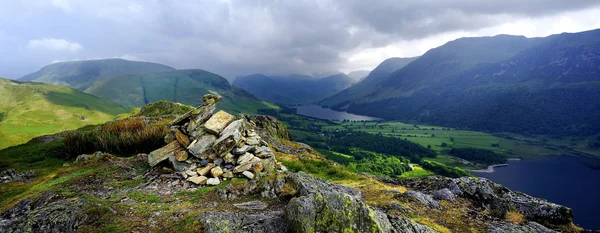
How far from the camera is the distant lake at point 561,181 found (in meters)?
114

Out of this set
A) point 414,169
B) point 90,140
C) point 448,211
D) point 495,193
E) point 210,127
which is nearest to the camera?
point 448,211

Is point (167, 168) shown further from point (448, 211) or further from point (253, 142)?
point (448, 211)

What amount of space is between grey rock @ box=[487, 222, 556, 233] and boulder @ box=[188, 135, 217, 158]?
2032 centimetres

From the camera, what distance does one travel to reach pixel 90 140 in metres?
30.4

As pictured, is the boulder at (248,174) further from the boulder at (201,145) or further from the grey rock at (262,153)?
the boulder at (201,145)

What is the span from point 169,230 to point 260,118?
134ft

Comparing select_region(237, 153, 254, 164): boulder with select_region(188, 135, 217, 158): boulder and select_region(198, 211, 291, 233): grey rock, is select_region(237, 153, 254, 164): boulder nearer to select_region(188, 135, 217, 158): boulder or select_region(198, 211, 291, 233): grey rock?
select_region(188, 135, 217, 158): boulder

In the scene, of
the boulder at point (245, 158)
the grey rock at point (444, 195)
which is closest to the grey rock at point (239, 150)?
the boulder at point (245, 158)

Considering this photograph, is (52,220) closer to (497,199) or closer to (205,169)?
(205,169)

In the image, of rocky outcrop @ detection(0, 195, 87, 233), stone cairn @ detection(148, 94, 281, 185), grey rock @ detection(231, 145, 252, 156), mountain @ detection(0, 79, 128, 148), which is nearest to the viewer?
rocky outcrop @ detection(0, 195, 87, 233)

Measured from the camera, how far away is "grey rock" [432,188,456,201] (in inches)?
773

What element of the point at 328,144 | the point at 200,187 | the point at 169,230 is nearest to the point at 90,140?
the point at 200,187

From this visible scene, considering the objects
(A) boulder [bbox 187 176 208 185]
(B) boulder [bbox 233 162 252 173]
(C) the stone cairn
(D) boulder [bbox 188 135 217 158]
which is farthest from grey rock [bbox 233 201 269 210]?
(D) boulder [bbox 188 135 217 158]

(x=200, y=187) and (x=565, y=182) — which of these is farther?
(x=565, y=182)
